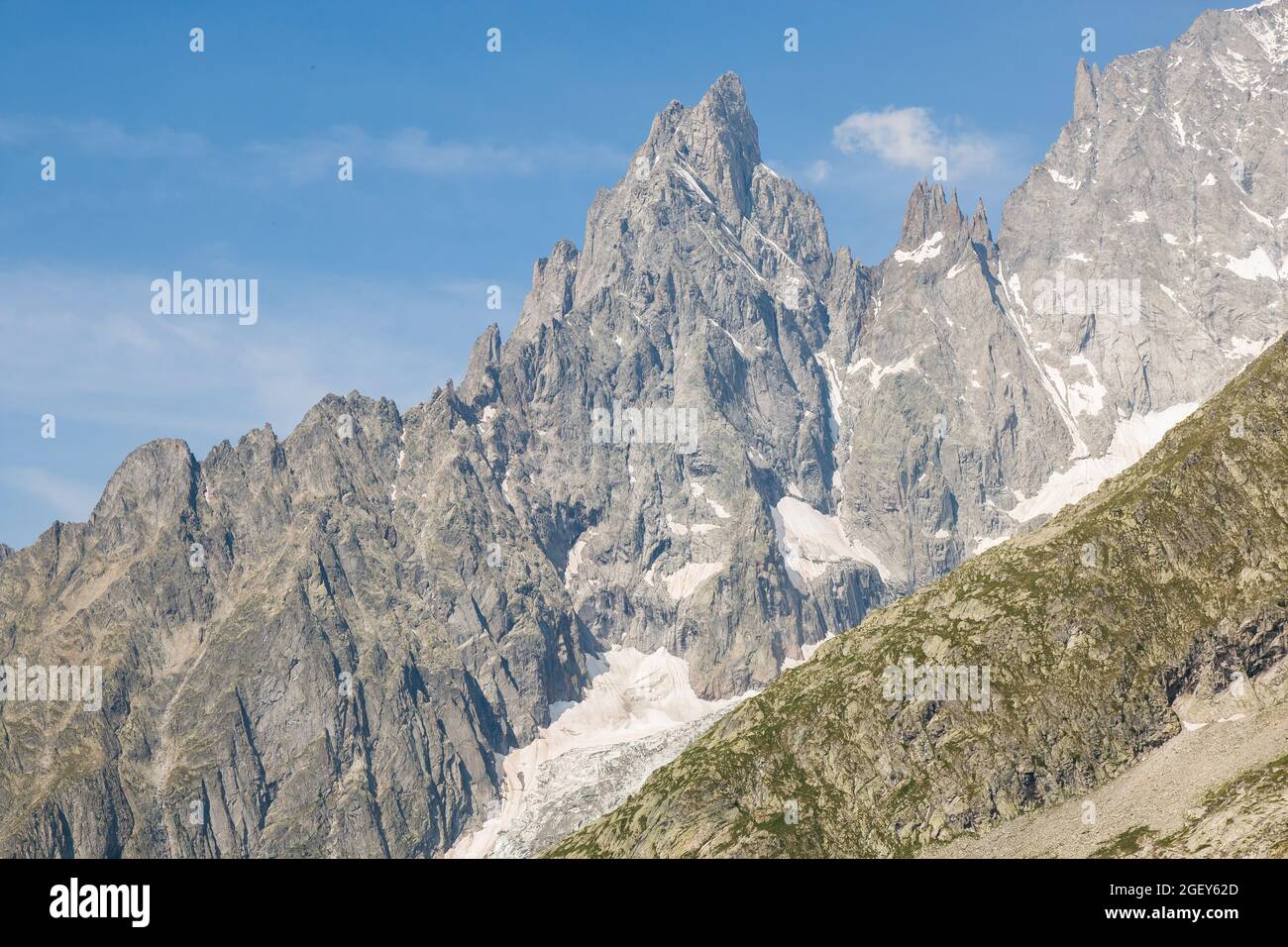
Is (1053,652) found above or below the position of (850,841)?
above
